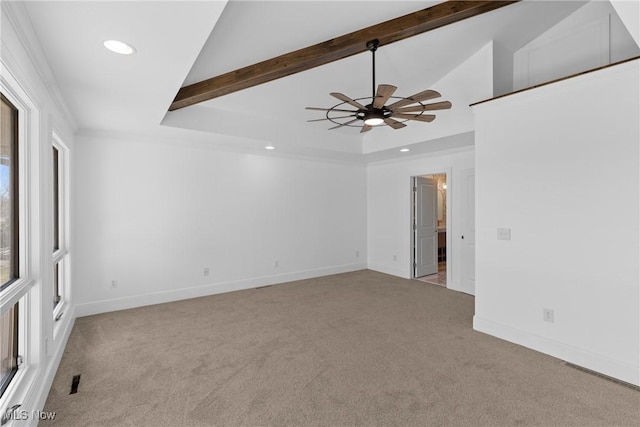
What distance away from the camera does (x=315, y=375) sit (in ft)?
8.91

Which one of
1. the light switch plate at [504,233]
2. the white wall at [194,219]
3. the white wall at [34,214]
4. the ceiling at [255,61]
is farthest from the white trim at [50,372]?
the light switch plate at [504,233]

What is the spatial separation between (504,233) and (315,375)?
7.94 feet

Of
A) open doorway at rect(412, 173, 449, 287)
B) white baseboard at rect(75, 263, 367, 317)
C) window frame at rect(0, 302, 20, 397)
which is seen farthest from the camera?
open doorway at rect(412, 173, 449, 287)

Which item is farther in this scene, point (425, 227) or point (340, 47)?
point (425, 227)

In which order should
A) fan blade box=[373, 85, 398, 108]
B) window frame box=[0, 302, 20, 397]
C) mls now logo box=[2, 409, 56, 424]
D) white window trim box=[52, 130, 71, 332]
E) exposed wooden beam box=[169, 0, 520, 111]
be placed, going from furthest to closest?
white window trim box=[52, 130, 71, 332], exposed wooden beam box=[169, 0, 520, 111], fan blade box=[373, 85, 398, 108], window frame box=[0, 302, 20, 397], mls now logo box=[2, 409, 56, 424]

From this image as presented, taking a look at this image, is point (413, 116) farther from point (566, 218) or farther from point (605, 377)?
point (605, 377)

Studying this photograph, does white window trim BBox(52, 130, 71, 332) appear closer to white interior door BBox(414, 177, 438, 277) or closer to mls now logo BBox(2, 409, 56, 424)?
mls now logo BBox(2, 409, 56, 424)

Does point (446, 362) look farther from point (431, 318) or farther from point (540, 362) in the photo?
point (431, 318)

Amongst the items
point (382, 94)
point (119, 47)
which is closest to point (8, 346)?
point (119, 47)

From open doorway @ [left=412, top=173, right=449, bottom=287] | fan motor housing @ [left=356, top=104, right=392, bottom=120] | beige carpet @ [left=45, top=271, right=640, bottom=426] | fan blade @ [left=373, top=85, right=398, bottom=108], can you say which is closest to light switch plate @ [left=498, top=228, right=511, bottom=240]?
beige carpet @ [left=45, top=271, right=640, bottom=426]

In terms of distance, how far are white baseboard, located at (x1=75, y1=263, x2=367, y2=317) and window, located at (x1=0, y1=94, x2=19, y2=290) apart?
7.96ft

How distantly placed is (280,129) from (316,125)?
665 mm

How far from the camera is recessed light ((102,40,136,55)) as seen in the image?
78.2 inches

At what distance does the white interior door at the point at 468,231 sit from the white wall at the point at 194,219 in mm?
2380
